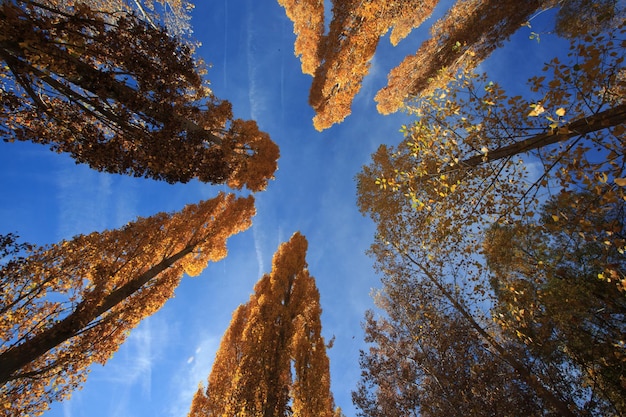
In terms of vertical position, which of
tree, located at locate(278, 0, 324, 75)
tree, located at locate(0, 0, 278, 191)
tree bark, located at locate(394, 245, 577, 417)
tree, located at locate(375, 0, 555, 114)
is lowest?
tree bark, located at locate(394, 245, 577, 417)

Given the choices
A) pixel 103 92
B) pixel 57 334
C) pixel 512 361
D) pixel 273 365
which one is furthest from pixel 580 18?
pixel 57 334

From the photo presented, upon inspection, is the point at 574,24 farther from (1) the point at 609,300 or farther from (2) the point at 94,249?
(2) the point at 94,249

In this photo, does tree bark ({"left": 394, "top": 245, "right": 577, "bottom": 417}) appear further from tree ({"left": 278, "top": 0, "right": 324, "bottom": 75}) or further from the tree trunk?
tree ({"left": 278, "top": 0, "right": 324, "bottom": 75})

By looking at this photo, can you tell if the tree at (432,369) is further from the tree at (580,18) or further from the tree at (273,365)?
the tree at (580,18)

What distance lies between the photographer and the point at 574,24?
961 cm

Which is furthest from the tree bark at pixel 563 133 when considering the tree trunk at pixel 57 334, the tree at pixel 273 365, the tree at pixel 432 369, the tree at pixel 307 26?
the tree at pixel 307 26

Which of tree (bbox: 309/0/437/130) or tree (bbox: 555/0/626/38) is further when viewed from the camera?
tree (bbox: 309/0/437/130)

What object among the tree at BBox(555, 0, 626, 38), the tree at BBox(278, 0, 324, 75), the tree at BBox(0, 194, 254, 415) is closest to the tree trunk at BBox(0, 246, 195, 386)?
the tree at BBox(0, 194, 254, 415)

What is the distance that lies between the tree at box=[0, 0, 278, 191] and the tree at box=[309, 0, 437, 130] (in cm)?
683

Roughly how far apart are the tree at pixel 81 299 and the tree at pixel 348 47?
8.40 m

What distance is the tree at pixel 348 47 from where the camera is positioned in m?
10.3

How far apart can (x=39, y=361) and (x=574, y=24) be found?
62.7ft

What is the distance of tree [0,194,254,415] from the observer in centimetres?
604

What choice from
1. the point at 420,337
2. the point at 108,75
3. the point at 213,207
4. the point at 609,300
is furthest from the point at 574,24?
the point at 213,207
